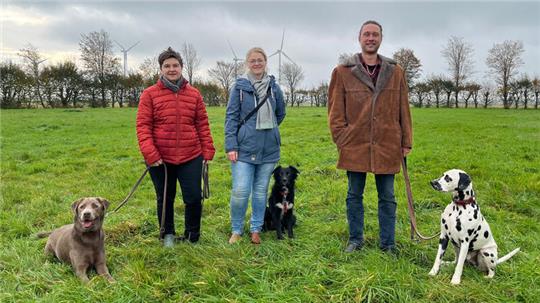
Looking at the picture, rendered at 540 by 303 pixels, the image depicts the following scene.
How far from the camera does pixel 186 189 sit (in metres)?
4.89

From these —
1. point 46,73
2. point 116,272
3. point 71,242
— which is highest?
point 46,73

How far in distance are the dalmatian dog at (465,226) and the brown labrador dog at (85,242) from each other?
3436 mm

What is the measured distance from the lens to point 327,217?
6180mm

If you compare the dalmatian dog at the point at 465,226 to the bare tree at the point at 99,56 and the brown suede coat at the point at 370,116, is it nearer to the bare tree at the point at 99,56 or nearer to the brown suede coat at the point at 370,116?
the brown suede coat at the point at 370,116

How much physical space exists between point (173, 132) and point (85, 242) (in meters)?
1.51

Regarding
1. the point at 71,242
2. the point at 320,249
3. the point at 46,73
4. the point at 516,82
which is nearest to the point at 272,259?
the point at 320,249

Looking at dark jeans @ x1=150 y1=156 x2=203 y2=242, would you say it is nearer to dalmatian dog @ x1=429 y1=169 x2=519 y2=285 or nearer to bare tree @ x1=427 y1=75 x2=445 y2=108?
dalmatian dog @ x1=429 y1=169 x2=519 y2=285

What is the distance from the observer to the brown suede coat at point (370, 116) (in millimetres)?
4379

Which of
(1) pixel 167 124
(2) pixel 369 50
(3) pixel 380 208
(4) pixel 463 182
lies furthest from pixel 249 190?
(4) pixel 463 182

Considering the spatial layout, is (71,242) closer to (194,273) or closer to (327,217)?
(194,273)

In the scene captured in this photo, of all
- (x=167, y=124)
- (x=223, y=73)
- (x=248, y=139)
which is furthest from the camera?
(x=223, y=73)

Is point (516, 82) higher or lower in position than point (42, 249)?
higher

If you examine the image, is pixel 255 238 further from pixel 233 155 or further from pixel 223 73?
pixel 223 73

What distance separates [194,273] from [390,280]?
188cm
